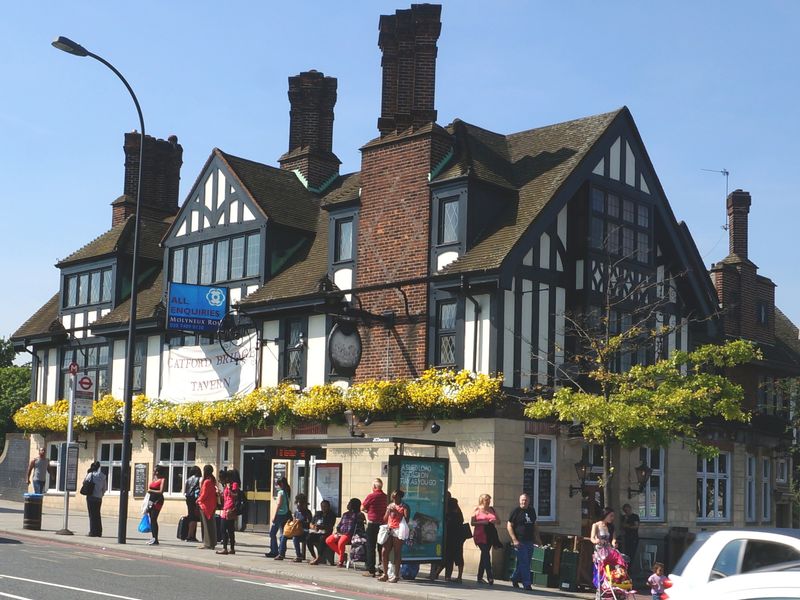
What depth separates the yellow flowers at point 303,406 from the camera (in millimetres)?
23219

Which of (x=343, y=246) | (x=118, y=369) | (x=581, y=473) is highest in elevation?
(x=343, y=246)

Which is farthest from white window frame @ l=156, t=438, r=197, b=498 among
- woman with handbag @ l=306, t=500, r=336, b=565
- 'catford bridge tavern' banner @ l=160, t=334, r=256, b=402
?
woman with handbag @ l=306, t=500, r=336, b=565

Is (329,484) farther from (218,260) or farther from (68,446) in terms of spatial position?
(218,260)

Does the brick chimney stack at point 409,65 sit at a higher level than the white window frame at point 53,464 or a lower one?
higher

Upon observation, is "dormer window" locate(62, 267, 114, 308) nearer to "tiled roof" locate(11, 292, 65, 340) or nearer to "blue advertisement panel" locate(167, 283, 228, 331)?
"tiled roof" locate(11, 292, 65, 340)

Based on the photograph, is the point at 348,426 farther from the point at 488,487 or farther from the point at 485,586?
the point at 485,586

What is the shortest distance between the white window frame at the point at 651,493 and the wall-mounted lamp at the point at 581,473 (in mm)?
2451

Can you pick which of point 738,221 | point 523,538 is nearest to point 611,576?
point 523,538

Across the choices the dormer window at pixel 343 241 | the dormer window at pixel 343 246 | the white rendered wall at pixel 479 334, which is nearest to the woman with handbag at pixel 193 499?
the dormer window at pixel 343 246

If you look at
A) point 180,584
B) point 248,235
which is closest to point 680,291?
point 248,235

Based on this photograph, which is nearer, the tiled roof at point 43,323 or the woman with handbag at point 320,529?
the woman with handbag at point 320,529

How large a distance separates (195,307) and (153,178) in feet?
37.1

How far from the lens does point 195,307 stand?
2912 centimetres

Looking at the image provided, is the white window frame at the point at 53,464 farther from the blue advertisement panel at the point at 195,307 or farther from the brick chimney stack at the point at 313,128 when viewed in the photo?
the brick chimney stack at the point at 313,128
